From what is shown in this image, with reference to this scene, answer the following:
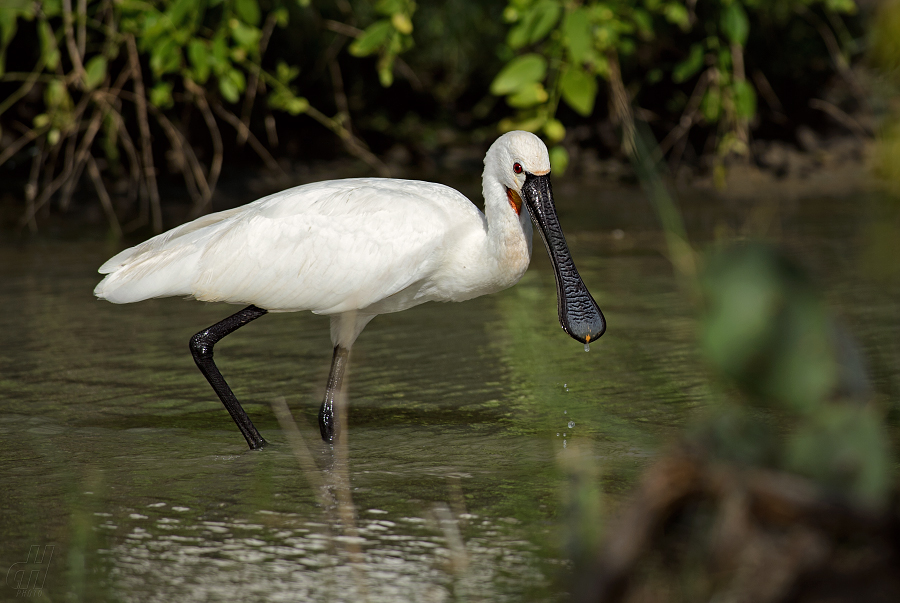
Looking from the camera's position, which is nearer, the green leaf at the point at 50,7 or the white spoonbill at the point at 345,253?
the white spoonbill at the point at 345,253

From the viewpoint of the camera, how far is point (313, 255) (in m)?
4.72

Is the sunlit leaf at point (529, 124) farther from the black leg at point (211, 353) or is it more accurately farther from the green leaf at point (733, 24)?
the black leg at point (211, 353)

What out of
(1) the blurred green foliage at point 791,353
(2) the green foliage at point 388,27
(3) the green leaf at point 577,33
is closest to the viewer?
(1) the blurred green foliage at point 791,353

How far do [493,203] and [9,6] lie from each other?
3.42 meters

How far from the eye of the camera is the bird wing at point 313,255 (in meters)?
4.62

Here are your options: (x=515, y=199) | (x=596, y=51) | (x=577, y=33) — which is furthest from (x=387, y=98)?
(x=515, y=199)

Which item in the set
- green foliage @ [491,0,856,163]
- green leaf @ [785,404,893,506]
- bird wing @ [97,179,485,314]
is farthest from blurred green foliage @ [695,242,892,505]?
green foliage @ [491,0,856,163]

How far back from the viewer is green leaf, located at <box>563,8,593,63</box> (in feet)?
20.7

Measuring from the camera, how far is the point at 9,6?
6.60 m

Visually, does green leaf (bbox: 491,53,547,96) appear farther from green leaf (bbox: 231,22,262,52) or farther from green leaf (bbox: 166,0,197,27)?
green leaf (bbox: 166,0,197,27)

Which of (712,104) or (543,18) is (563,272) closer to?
(543,18)
